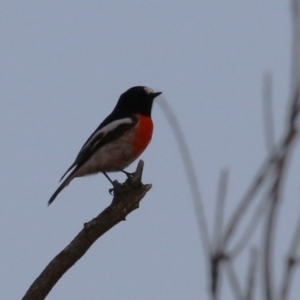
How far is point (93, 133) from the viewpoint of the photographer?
8.35 meters

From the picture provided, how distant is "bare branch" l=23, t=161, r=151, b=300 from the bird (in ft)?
8.35

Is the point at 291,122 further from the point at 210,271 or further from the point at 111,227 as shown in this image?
the point at 111,227

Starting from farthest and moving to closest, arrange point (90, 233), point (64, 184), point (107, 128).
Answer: point (107, 128)
point (64, 184)
point (90, 233)

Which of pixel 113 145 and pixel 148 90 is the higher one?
pixel 148 90

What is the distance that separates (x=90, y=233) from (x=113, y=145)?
3410mm

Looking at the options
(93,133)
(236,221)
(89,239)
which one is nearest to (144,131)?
(93,133)

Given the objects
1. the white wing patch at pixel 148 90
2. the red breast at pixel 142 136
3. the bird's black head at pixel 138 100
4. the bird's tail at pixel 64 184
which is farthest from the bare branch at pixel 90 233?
the white wing patch at pixel 148 90

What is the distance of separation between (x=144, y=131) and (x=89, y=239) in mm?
3765

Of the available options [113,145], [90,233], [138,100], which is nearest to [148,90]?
[138,100]

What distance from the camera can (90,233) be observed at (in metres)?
4.57

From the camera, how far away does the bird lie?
7.80 meters

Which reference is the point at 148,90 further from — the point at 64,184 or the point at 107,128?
the point at 64,184

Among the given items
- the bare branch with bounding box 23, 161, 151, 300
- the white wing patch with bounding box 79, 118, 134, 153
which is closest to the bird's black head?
the white wing patch with bounding box 79, 118, 134, 153

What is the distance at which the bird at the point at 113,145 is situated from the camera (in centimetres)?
780
